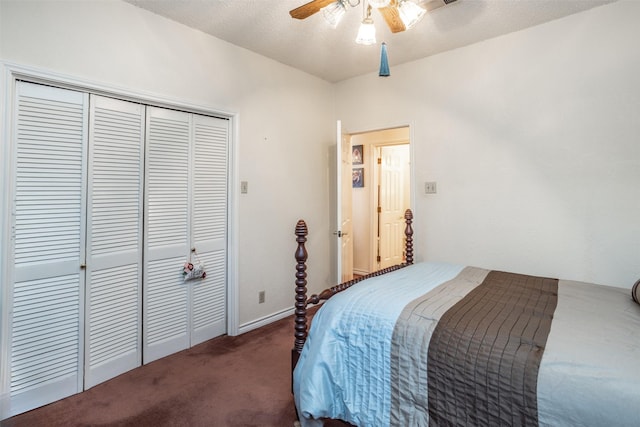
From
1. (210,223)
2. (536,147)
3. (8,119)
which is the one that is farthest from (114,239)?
(536,147)

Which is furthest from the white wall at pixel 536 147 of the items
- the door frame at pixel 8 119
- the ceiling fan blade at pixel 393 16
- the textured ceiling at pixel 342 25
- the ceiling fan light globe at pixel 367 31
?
the door frame at pixel 8 119

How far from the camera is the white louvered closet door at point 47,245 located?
1.90m

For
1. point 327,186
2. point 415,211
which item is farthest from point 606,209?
point 327,186

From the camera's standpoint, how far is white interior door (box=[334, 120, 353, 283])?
328 centimetres

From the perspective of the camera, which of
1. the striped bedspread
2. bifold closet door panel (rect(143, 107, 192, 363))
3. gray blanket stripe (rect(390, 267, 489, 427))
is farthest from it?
bifold closet door panel (rect(143, 107, 192, 363))

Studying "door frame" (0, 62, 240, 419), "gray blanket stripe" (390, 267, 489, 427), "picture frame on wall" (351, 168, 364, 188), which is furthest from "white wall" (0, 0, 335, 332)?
"gray blanket stripe" (390, 267, 489, 427)

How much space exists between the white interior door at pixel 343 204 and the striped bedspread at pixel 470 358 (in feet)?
4.95

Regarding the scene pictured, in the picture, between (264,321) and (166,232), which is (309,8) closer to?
(166,232)

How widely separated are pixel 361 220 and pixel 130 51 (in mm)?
3647

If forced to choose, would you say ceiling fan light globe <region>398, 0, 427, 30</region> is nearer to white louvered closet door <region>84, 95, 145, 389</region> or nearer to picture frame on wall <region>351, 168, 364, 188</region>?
white louvered closet door <region>84, 95, 145, 389</region>

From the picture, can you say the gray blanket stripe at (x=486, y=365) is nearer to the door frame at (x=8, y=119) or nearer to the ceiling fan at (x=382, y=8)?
the ceiling fan at (x=382, y=8)

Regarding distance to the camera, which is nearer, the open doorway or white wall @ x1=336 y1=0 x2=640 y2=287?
white wall @ x1=336 y1=0 x2=640 y2=287

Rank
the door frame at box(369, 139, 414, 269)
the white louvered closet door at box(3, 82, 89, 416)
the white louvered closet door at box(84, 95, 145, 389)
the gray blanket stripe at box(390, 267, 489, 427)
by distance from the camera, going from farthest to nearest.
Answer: the door frame at box(369, 139, 414, 269), the white louvered closet door at box(84, 95, 145, 389), the white louvered closet door at box(3, 82, 89, 416), the gray blanket stripe at box(390, 267, 489, 427)

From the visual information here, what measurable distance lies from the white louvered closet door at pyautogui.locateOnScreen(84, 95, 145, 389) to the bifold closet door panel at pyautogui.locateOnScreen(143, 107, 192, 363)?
0.06 meters
